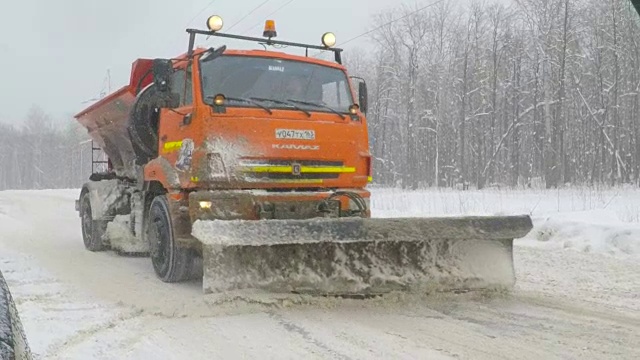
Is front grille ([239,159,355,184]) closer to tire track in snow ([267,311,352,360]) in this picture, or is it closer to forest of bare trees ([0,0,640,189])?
tire track in snow ([267,311,352,360])

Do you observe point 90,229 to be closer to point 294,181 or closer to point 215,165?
point 215,165

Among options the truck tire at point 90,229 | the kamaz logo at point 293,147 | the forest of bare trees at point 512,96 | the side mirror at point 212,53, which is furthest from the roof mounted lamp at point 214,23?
the forest of bare trees at point 512,96

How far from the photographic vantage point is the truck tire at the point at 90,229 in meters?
8.02

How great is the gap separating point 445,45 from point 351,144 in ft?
135

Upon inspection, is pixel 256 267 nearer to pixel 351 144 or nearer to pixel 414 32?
pixel 351 144

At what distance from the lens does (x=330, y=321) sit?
412 cm

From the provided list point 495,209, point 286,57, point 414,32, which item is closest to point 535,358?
point 286,57

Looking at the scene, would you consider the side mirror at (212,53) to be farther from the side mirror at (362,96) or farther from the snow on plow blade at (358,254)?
the snow on plow blade at (358,254)

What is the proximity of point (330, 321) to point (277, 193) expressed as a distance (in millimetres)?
1386

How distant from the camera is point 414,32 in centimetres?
4366

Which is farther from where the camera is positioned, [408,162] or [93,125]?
[408,162]

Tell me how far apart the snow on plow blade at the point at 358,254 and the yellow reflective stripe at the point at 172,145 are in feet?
4.36

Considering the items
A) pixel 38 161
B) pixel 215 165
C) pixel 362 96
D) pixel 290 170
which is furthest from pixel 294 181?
pixel 38 161

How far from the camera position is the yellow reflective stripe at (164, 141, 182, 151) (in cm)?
537
